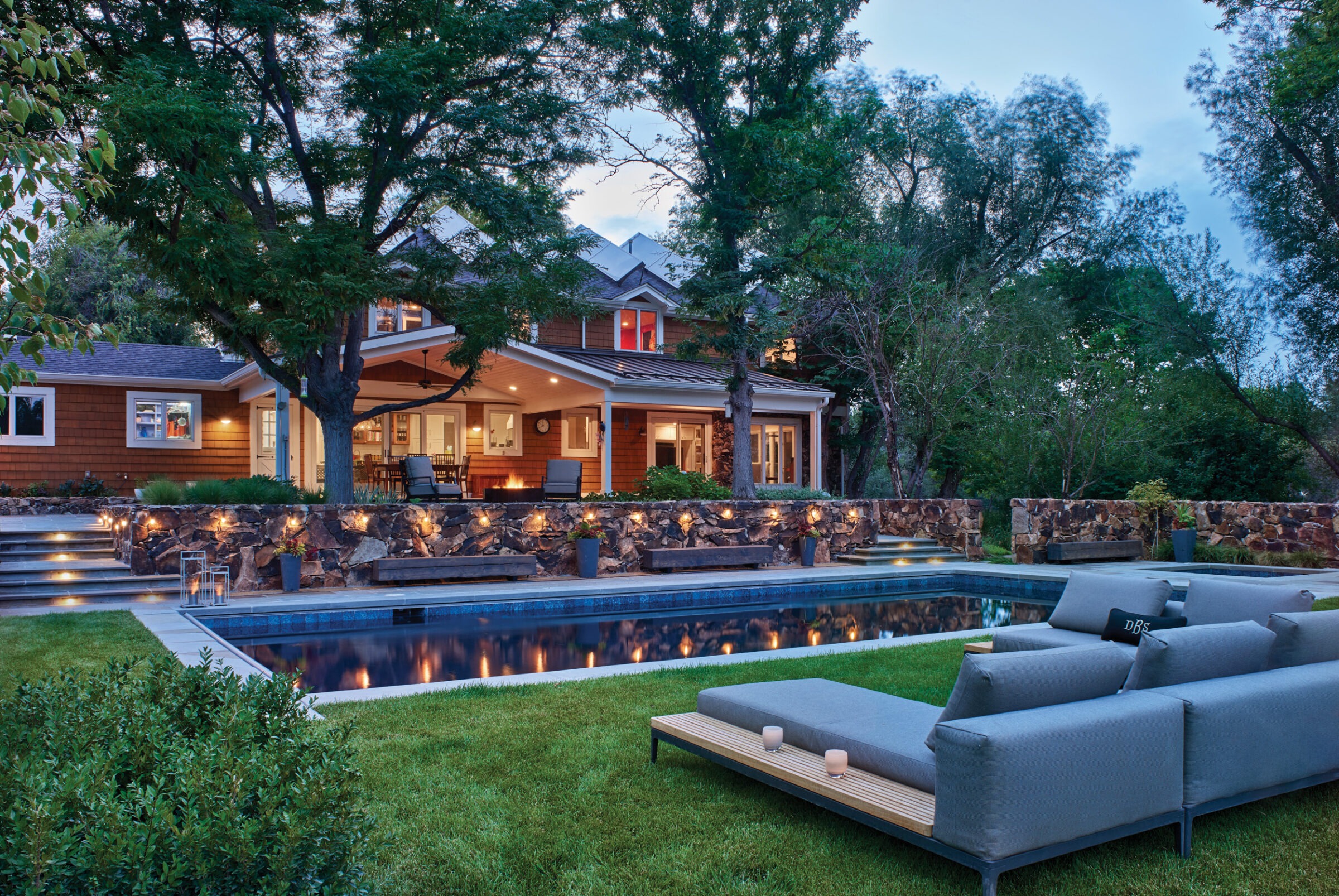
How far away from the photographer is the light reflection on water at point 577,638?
7598 mm

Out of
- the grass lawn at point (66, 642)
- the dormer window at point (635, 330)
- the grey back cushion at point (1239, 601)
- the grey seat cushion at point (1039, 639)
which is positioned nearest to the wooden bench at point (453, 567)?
the grass lawn at point (66, 642)

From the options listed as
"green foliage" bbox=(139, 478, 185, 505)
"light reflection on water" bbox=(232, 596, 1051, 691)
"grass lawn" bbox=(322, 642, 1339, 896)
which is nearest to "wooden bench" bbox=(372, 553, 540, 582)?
"light reflection on water" bbox=(232, 596, 1051, 691)

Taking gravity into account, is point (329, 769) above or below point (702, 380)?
below

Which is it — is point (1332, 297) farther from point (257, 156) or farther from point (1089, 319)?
point (257, 156)

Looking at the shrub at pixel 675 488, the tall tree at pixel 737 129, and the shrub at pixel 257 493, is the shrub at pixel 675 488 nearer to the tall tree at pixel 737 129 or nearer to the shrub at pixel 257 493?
the tall tree at pixel 737 129

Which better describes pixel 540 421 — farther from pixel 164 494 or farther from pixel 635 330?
pixel 164 494

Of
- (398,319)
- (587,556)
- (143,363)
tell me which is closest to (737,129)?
(398,319)

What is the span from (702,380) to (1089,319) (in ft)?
52.2

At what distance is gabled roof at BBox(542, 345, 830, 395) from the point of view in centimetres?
1780

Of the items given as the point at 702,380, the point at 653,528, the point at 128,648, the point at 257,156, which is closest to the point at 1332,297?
the point at 702,380

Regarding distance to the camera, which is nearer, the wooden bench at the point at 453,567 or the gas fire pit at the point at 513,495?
the wooden bench at the point at 453,567

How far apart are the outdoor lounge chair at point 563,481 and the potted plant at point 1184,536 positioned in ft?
34.2

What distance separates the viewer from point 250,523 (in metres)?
11.2

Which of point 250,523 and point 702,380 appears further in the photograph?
point 702,380
